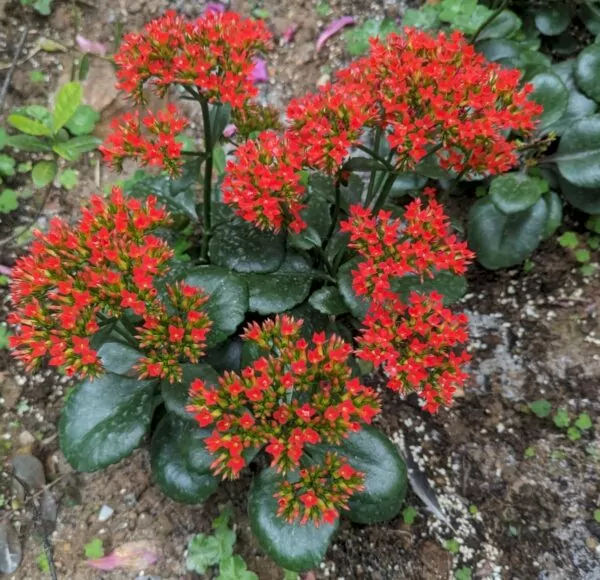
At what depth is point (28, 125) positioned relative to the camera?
2.76m

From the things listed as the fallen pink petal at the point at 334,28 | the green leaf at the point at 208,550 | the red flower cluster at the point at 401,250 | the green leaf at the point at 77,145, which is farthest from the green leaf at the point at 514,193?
the green leaf at the point at 77,145

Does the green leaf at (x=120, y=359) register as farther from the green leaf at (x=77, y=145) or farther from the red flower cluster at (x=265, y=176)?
the green leaf at (x=77, y=145)

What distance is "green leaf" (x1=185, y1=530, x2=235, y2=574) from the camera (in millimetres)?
2141

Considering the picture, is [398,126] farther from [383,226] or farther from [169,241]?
[169,241]

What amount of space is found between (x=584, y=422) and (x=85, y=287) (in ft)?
6.38

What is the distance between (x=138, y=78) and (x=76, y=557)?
177 centimetres

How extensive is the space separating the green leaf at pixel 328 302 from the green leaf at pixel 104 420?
0.65m

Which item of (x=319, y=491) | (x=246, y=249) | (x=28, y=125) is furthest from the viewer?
(x=28, y=125)

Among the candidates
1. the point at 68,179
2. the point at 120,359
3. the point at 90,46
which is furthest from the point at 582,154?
the point at 90,46

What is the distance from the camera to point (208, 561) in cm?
215

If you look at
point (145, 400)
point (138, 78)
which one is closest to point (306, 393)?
point (145, 400)

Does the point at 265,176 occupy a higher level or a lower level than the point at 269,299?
higher

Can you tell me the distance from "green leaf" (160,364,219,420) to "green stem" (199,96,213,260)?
65 cm

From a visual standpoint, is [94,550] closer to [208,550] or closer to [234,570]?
[208,550]
